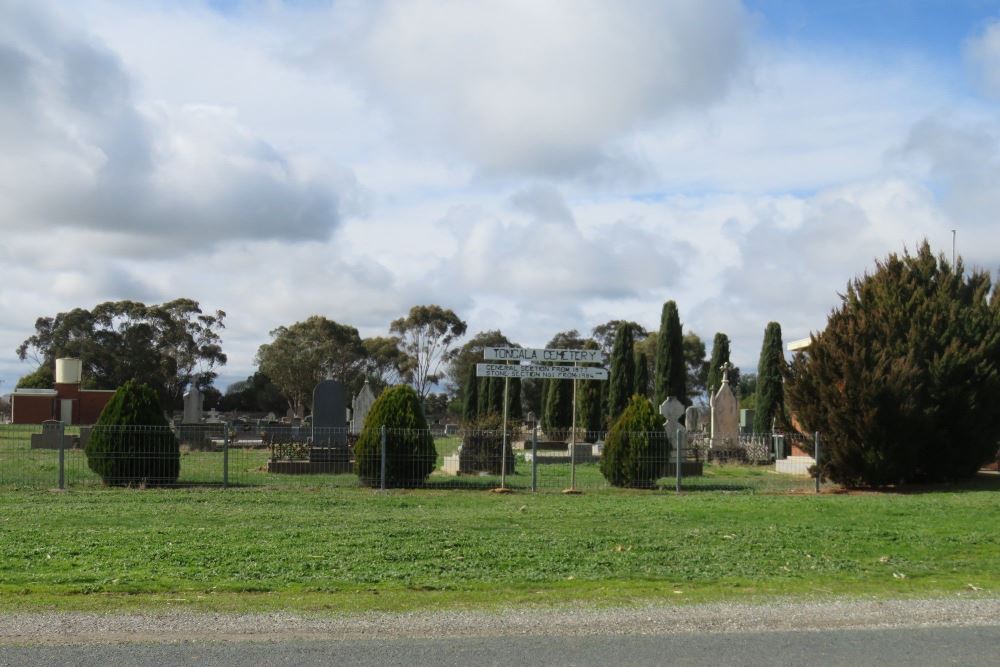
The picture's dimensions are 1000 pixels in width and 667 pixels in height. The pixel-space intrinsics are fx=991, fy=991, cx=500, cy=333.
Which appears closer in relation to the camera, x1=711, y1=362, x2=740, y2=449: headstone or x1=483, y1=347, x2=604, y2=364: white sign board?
x1=483, y1=347, x2=604, y2=364: white sign board

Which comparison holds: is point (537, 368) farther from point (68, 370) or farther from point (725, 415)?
point (68, 370)

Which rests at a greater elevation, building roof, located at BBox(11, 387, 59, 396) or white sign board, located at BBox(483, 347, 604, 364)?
white sign board, located at BBox(483, 347, 604, 364)

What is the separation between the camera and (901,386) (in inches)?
794

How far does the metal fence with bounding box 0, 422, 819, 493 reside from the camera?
1969 cm

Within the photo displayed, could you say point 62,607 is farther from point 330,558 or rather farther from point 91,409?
point 91,409

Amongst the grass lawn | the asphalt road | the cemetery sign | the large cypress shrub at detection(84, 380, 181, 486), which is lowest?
the asphalt road

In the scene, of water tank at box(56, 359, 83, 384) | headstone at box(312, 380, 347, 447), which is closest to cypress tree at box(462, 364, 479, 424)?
water tank at box(56, 359, 83, 384)

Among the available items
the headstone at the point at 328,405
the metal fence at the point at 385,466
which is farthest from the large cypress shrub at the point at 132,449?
the headstone at the point at 328,405

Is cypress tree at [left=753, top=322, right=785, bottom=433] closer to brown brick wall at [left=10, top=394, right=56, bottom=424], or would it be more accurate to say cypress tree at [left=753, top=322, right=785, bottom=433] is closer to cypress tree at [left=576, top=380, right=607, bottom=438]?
cypress tree at [left=576, top=380, right=607, bottom=438]

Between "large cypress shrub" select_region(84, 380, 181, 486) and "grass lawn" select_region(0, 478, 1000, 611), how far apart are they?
7.64ft

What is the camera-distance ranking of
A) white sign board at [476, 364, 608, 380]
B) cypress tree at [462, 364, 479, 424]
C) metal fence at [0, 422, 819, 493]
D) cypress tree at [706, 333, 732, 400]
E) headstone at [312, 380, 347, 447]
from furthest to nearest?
cypress tree at [462, 364, 479, 424] → cypress tree at [706, 333, 732, 400] → headstone at [312, 380, 347, 447] → white sign board at [476, 364, 608, 380] → metal fence at [0, 422, 819, 493]

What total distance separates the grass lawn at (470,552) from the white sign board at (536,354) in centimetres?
344

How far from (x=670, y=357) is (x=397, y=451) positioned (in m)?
29.9

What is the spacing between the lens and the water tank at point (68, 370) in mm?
69688
